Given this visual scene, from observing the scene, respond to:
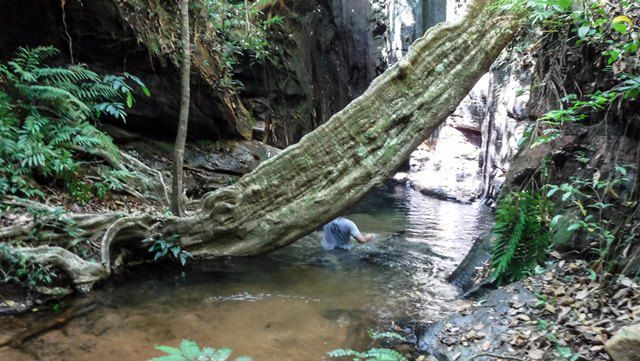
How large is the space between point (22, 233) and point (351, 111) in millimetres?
3935

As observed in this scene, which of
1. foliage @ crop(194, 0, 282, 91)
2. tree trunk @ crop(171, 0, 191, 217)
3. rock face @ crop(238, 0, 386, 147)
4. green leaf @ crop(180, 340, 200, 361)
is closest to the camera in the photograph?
green leaf @ crop(180, 340, 200, 361)

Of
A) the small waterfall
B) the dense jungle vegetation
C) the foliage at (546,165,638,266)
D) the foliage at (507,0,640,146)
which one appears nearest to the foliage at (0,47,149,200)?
the dense jungle vegetation

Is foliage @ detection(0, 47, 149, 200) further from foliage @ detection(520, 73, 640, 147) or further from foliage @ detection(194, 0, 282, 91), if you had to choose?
foliage @ detection(520, 73, 640, 147)

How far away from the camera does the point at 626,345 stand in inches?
95.5

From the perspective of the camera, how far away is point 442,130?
70.5 feet

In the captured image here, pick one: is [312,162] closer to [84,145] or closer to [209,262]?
[209,262]

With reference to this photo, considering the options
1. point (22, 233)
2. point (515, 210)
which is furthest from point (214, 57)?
point (515, 210)

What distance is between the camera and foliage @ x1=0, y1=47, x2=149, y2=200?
480 centimetres

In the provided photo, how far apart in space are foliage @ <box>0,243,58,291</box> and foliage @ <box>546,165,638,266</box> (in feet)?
15.5

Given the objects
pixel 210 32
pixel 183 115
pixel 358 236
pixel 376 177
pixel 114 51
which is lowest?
pixel 358 236

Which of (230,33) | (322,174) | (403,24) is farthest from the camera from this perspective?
(403,24)

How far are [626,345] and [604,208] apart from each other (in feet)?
5.74

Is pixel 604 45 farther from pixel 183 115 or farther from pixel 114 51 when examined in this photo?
pixel 114 51

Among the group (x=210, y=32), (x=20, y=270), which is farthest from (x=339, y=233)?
(x=210, y=32)
